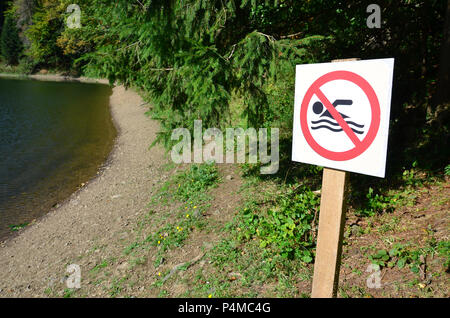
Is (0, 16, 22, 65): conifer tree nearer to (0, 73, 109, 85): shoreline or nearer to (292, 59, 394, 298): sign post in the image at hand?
(0, 73, 109, 85): shoreline

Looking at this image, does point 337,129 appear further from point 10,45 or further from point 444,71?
point 10,45

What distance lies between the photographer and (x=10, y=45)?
55.8 m

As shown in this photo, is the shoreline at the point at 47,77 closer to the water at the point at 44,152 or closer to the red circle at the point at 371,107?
the water at the point at 44,152

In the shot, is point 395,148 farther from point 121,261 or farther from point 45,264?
point 45,264

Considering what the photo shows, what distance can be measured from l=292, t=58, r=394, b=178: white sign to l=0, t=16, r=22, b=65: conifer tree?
68410 millimetres

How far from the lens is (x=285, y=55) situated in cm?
424

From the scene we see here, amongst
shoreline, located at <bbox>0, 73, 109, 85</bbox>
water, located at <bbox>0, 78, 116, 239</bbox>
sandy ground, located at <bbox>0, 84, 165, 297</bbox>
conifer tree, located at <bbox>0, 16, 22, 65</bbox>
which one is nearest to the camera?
sandy ground, located at <bbox>0, 84, 165, 297</bbox>

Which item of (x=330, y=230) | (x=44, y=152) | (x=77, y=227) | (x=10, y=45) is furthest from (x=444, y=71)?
(x=10, y=45)

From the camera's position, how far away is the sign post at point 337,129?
5.89 ft

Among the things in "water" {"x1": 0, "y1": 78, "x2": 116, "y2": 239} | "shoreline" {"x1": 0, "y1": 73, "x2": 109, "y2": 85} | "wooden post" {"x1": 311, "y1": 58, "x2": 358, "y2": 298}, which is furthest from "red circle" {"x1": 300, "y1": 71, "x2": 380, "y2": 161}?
"shoreline" {"x1": 0, "y1": 73, "x2": 109, "y2": 85}

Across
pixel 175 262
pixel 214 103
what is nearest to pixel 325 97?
pixel 214 103

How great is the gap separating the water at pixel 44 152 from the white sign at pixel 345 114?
7230 millimetres

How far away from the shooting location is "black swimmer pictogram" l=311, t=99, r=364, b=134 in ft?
6.23

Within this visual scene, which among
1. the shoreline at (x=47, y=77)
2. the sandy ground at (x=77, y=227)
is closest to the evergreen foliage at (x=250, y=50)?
the sandy ground at (x=77, y=227)
